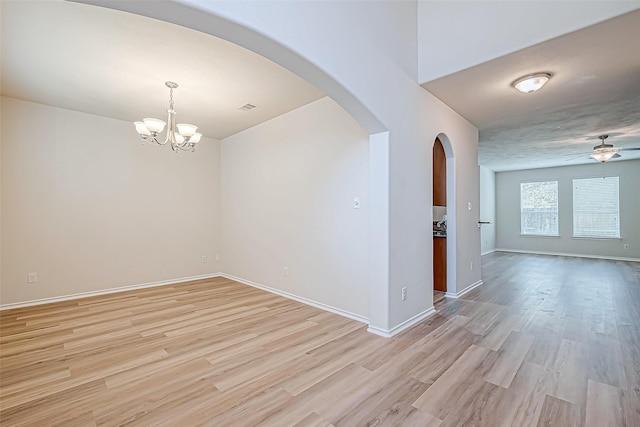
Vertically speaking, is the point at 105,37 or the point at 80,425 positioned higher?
the point at 105,37

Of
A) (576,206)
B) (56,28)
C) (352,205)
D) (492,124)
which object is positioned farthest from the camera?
(576,206)

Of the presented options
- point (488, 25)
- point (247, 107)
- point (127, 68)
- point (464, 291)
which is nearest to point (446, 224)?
point (464, 291)

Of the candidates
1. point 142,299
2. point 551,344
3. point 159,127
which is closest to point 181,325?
point 142,299

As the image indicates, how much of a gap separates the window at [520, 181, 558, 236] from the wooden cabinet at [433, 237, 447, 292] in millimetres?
6538

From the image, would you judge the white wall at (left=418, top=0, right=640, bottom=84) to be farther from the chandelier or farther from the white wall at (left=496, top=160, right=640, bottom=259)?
the white wall at (left=496, top=160, right=640, bottom=259)

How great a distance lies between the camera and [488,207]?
9.12m

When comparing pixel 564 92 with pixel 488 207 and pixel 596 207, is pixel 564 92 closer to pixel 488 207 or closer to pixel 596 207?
pixel 488 207

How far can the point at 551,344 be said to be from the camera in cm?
265

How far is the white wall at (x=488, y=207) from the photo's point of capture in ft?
28.5

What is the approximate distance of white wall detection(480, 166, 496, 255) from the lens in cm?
867

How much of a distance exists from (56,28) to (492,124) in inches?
215

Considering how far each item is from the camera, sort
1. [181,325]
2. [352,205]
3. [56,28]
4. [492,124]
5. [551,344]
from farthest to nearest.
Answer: [492,124], [352,205], [181,325], [551,344], [56,28]

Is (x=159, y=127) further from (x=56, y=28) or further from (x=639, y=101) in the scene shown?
(x=639, y=101)

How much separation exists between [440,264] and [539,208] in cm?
673
